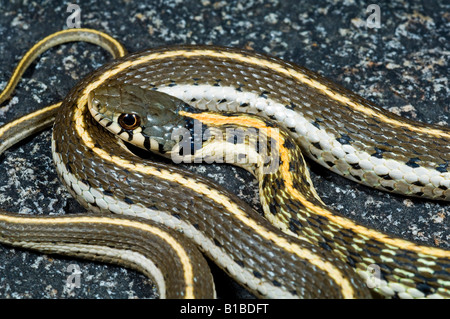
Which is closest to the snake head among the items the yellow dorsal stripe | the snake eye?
the snake eye

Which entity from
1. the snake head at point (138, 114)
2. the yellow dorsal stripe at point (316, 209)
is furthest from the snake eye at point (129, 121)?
the yellow dorsal stripe at point (316, 209)

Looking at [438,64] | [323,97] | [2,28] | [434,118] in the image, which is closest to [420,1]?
[438,64]

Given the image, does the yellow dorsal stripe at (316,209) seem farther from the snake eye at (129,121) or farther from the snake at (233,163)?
the snake eye at (129,121)

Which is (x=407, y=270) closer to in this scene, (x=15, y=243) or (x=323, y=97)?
(x=323, y=97)

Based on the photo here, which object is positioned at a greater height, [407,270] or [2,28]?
[2,28]

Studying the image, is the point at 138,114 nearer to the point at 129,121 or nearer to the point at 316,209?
the point at 129,121

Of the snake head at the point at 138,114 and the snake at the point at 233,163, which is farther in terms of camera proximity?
the snake head at the point at 138,114

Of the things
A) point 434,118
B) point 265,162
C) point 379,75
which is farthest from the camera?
point 379,75
